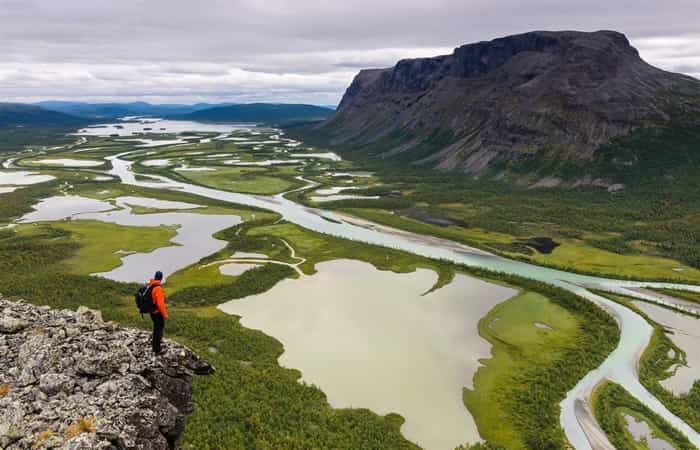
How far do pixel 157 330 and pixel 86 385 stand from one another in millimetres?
4223

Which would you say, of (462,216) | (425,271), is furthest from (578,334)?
(462,216)

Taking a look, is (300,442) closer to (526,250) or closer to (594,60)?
(526,250)

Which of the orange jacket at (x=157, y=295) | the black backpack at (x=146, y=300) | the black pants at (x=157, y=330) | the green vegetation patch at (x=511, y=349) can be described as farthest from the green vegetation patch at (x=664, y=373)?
the black backpack at (x=146, y=300)

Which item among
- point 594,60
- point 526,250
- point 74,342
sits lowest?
point 526,250

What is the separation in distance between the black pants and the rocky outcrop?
1.90ft

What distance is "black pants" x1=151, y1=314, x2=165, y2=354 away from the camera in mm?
25906

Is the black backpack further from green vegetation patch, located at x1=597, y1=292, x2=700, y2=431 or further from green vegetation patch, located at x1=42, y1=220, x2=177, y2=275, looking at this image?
green vegetation patch, located at x1=42, y1=220, x2=177, y2=275

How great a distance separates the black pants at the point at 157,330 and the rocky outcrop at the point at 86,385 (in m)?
0.58

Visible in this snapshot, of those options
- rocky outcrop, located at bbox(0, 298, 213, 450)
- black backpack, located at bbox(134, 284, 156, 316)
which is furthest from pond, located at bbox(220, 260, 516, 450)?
black backpack, located at bbox(134, 284, 156, 316)

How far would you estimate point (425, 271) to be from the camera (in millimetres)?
85438

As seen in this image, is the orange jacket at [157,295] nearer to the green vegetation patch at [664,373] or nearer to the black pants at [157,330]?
the black pants at [157,330]

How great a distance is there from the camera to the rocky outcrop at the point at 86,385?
21.3 meters

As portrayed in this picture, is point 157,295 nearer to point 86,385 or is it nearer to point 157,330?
point 157,330

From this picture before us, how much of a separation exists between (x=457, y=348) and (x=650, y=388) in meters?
19.4
